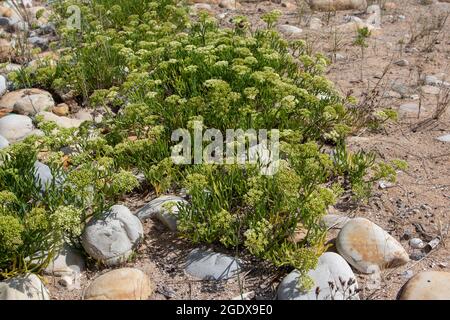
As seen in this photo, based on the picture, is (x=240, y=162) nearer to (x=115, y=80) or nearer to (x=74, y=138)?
(x=74, y=138)

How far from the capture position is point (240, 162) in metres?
4.60

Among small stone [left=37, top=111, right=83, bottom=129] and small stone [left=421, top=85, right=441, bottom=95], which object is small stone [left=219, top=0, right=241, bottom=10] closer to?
small stone [left=421, top=85, right=441, bottom=95]

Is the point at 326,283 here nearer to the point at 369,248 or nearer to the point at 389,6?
the point at 369,248

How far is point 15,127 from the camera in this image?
5.91 metres

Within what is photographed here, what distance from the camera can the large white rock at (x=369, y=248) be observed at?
4086 millimetres

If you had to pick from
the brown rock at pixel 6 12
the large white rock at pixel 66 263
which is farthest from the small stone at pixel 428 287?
the brown rock at pixel 6 12

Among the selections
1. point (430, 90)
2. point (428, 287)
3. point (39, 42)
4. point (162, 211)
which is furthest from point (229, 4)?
point (428, 287)

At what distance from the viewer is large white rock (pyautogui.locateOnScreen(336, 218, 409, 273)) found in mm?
4086

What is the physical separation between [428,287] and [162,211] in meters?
1.99

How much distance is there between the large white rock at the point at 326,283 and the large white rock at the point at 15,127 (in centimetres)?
338

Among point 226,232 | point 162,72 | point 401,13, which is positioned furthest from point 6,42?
point 401,13

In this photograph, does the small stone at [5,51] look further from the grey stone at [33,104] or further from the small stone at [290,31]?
the small stone at [290,31]
